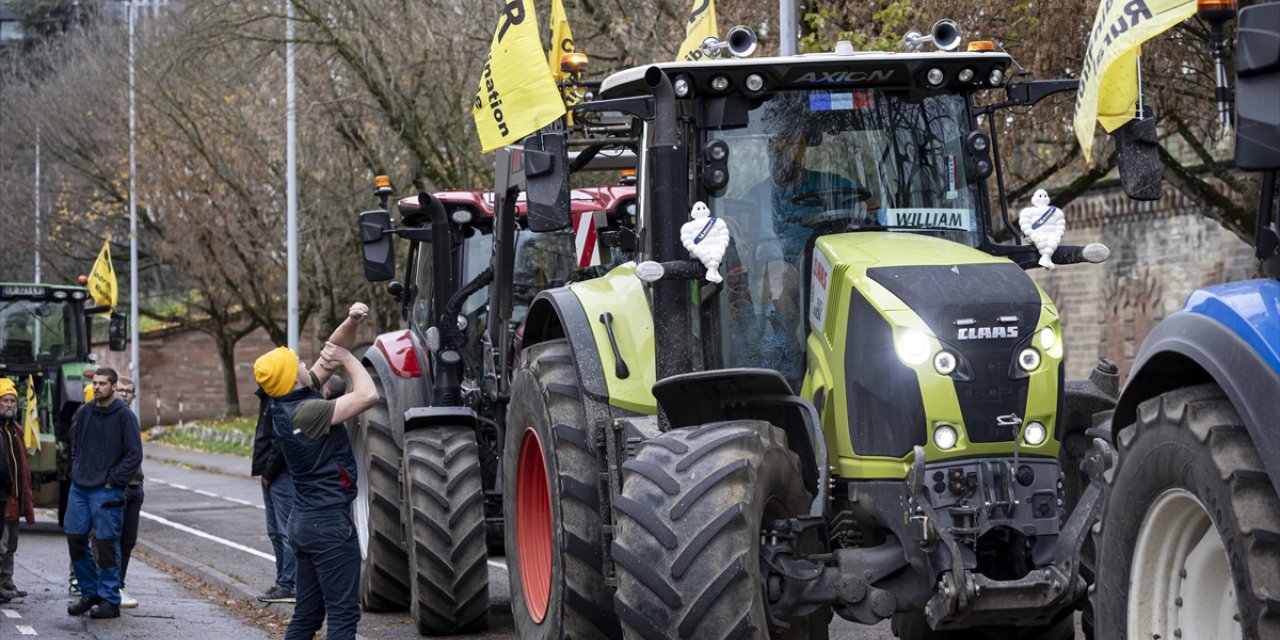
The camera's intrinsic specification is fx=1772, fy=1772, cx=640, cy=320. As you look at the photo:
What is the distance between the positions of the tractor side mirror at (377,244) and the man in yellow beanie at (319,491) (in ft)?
10.4

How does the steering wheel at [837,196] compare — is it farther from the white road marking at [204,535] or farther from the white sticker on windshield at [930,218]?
the white road marking at [204,535]

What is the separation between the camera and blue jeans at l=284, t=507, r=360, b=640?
332 inches

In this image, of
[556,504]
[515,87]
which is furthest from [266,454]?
[556,504]

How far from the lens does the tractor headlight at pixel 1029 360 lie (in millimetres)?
6625

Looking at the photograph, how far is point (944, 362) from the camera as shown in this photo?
21.6ft

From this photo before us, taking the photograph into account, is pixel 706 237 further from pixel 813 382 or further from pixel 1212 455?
pixel 1212 455

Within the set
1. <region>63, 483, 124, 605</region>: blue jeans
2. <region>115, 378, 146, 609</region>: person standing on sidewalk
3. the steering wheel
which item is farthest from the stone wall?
the steering wheel

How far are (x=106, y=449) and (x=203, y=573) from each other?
282cm

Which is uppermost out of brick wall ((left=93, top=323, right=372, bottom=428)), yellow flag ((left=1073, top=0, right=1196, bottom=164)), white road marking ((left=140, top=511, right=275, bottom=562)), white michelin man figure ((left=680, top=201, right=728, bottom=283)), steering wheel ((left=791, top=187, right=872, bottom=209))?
yellow flag ((left=1073, top=0, right=1196, bottom=164))

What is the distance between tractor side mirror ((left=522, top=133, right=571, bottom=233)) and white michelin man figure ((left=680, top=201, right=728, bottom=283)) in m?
0.73

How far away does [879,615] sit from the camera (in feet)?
21.4

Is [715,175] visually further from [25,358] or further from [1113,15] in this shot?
[25,358]

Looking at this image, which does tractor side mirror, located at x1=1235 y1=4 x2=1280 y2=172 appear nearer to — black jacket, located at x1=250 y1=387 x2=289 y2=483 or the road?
the road

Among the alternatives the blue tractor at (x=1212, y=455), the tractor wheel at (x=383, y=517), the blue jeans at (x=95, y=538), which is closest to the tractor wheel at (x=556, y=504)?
the tractor wheel at (x=383, y=517)
